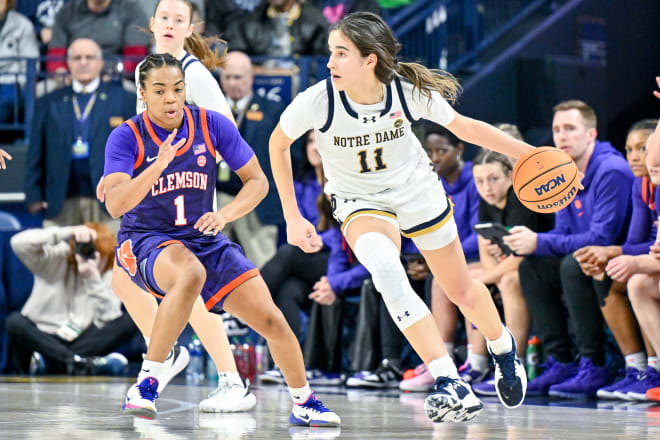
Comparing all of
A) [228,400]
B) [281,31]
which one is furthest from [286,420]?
[281,31]

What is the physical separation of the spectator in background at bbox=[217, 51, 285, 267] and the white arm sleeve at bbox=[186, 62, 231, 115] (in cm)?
340

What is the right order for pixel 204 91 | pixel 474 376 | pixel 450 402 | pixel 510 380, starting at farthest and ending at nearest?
pixel 474 376 < pixel 204 91 < pixel 510 380 < pixel 450 402

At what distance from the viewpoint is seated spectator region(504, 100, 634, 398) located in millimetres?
6613

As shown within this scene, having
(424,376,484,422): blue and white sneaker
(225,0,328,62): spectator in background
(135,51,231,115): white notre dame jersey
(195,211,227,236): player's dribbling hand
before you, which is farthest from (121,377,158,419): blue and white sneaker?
(225,0,328,62): spectator in background

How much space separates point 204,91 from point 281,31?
4.99 meters

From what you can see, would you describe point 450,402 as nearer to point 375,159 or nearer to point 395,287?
point 395,287

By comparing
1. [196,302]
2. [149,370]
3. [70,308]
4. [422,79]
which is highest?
[422,79]

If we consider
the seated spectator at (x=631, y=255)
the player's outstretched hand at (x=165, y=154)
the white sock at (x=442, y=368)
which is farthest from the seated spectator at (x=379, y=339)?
the player's outstretched hand at (x=165, y=154)

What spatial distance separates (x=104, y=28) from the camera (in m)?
10.2

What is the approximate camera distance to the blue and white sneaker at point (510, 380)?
5016 mm

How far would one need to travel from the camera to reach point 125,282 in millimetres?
5277

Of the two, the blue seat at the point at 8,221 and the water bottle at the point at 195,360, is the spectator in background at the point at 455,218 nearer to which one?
the water bottle at the point at 195,360

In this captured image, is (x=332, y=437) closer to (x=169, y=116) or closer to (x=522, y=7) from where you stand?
(x=169, y=116)

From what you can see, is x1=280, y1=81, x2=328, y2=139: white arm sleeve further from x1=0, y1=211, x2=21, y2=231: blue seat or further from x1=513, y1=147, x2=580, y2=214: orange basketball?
x1=0, y1=211, x2=21, y2=231: blue seat
